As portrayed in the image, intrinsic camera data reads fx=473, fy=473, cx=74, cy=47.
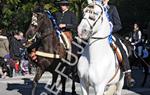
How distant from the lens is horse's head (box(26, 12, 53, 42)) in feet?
38.8

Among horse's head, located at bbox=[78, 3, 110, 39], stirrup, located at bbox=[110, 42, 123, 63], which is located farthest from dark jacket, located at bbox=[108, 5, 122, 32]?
horse's head, located at bbox=[78, 3, 110, 39]

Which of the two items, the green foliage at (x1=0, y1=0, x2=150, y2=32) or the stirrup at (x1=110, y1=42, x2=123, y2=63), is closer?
the stirrup at (x1=110, y1=42, x2=123, y2=63)

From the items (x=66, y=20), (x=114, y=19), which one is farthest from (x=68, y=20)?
(x=114, y=19)

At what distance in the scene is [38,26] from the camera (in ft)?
39.0

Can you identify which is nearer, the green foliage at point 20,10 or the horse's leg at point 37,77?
the horse's leg at point 37,77

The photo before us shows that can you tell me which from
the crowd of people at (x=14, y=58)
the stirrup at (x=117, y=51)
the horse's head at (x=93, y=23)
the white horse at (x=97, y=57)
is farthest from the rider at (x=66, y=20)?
the crowd of people at (x=14, y=58)

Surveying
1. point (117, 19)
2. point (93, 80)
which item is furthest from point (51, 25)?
point (93, 80)

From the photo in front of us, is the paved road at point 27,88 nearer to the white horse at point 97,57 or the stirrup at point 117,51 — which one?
the stirrup at point 117,51

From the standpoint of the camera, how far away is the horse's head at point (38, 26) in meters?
11.8

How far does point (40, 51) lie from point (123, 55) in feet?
11.6

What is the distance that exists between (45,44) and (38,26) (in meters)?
0.58

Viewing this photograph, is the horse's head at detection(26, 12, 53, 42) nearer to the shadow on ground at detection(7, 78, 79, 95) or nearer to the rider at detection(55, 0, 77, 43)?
the rider at detection(55, 0, 77, 43)

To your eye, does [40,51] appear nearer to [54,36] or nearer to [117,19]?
[54,36]

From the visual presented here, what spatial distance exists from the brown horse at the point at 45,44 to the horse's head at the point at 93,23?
4.13 meters
